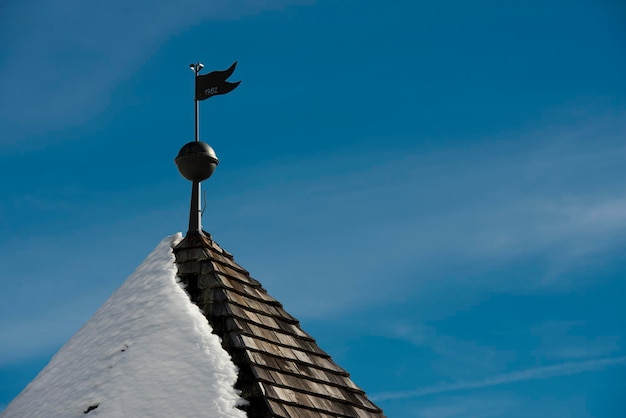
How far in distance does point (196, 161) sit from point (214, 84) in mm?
1019

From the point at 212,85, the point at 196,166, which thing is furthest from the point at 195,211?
the point at 212,85

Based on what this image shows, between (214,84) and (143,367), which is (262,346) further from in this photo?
(214,84)

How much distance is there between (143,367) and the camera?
798 cm

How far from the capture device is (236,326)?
8312mm

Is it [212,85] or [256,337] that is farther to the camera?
[212,85]

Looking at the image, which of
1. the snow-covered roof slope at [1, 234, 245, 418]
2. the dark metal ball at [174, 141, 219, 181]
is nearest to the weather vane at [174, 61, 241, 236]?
the dark metal ball at [174, 141, 219, 181]

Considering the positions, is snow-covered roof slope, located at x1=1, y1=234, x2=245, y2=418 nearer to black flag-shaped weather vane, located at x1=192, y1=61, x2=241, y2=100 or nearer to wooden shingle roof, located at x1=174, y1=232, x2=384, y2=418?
wooden shingle roof, located at x1=174, y1=232, x2=384, y2=418

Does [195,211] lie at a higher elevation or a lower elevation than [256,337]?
higher

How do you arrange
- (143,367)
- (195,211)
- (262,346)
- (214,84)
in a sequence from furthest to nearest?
(214,84), (195,211), (262,346), (143,367)

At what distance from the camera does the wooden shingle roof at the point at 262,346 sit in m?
7.94

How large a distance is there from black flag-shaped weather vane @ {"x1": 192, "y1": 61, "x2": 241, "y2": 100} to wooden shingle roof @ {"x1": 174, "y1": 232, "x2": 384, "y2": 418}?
1734mm

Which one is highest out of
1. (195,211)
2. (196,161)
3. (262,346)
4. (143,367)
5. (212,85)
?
(212,85)

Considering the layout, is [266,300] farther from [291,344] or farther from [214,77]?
[214,77]

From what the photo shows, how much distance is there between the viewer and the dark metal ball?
32.7ft
